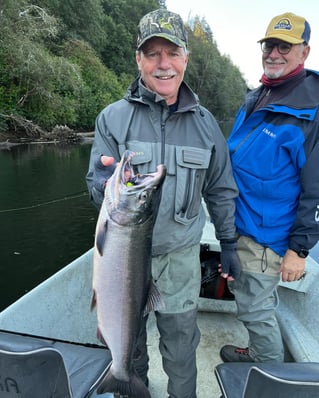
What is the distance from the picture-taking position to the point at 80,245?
857 centimetres

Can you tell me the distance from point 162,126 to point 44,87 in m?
25.6

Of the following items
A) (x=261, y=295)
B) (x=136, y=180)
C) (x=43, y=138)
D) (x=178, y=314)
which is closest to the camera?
(x=136, y=180)

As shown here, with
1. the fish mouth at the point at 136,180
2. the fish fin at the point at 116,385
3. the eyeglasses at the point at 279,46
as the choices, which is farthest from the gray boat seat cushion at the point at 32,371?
the eyeglasses at the point at 279,46

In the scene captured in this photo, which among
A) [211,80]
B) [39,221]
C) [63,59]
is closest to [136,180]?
[39,221]

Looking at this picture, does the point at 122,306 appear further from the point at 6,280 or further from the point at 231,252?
the point at 6,280

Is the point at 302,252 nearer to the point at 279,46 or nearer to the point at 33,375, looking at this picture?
the point at 279,46

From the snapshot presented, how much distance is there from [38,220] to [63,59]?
19358 mm

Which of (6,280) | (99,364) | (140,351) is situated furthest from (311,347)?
(6,280)

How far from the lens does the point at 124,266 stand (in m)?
1.94

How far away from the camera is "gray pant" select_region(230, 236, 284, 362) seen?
2709 millimetres

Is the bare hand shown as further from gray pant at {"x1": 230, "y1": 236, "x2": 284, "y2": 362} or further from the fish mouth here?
the fish mouth

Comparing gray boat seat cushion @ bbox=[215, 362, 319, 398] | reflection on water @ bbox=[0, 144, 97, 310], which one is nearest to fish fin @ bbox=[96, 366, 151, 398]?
gray boat seat cushion @ bbox=[215, 362, 319, 398]

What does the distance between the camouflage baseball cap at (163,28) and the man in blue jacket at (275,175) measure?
66cm

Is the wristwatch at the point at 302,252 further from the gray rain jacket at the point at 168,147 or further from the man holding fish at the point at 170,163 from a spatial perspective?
the gray rain jacket at the point at 168,147
